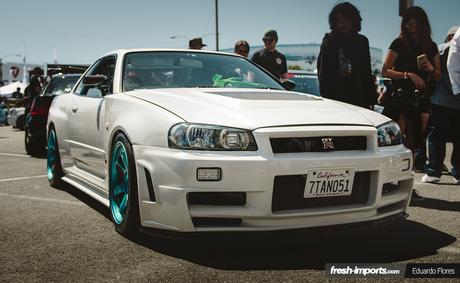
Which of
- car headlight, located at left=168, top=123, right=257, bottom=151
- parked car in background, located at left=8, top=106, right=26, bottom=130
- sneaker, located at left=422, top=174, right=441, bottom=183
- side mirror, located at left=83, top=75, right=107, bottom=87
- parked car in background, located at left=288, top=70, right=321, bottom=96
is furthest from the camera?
parked car in background, located at left=8, top=106, right=26, bottom=130

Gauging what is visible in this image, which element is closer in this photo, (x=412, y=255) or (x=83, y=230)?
(x=412, y=255)

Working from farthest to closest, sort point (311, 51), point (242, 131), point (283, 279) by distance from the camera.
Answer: point (311, 51)
point (242, 131)
point (283, 279)

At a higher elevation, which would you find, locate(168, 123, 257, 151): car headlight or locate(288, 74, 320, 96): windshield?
locate(168, 123, 257, 151): car headlight

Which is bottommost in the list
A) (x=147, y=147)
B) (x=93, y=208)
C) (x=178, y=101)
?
(x=93, y=208)

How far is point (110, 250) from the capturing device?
125 inches

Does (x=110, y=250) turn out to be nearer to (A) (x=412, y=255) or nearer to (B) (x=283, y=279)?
(B) (x=283, y=279)

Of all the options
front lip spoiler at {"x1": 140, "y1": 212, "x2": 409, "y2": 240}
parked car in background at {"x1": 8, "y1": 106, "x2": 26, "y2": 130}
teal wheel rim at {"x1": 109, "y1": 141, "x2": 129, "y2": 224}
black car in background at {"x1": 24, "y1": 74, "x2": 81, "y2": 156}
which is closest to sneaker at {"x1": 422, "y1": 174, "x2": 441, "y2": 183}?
front lip spoiler at {"x1": 140, "y1": 212, "x2": 409, "y2": 240}

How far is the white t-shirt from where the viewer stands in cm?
541

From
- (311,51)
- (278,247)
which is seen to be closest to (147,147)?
(278,247)

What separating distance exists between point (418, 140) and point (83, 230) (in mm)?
3186

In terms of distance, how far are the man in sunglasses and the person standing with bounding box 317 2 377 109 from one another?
9.32 feet

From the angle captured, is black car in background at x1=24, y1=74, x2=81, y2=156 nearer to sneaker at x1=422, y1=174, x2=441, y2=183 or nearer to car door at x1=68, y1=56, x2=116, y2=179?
car door at x1=68, y1=56, x2=116, y2=179

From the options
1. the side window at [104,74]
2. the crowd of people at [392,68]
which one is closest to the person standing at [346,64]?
the crowd of people at [392,68]

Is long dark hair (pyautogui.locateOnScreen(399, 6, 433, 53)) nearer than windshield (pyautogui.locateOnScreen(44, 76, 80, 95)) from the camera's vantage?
Yes
